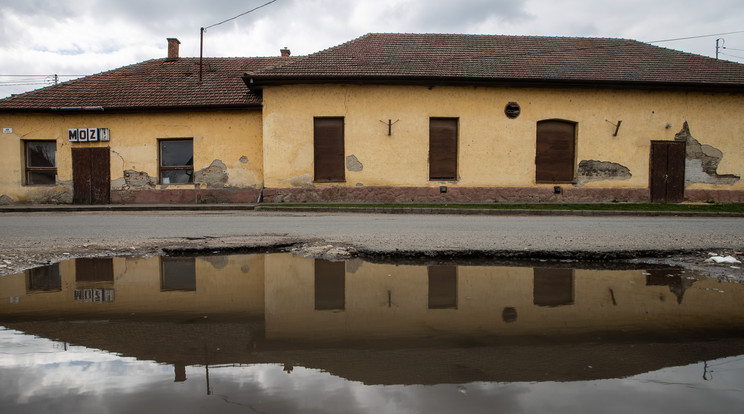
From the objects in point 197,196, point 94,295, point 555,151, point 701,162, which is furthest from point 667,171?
point 94,295

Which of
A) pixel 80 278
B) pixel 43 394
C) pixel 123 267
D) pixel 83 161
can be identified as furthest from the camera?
pixel 83 161

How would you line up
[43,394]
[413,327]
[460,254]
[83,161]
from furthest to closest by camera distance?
[83,161], [460,254], [413,327], [43,394]

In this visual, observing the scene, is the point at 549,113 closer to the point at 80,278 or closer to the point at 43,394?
the point at 80,278

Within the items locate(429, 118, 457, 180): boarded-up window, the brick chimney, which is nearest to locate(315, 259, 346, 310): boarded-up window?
locate(429, 118, 457, 180): boarded-up window

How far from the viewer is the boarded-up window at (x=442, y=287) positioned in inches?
141

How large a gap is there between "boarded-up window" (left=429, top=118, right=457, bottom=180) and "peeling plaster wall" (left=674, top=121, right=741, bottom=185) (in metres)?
7.82

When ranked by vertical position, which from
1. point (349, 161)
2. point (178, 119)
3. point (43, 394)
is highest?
point (178, 119)

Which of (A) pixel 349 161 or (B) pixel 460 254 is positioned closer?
(B) pixel 460 254

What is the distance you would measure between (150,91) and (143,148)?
7.56 feet

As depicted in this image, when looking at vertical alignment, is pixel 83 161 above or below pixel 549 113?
below

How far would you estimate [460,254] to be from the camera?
5.38 m

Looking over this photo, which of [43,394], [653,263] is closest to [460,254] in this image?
[653,263]

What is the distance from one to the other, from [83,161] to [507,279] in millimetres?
16959

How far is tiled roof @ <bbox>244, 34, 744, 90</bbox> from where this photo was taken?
15109 mm
